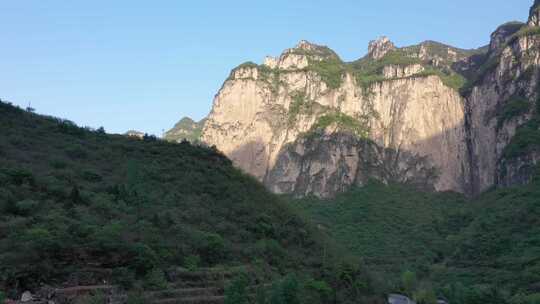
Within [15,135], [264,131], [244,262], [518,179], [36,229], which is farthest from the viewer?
[264,131]

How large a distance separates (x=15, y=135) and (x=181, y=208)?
10.7 meters

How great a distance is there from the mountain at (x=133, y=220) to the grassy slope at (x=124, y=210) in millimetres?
55

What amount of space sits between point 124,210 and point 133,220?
1.14 m

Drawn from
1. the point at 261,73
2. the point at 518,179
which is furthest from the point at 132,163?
the point at 261,73

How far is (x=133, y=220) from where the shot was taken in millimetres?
24406

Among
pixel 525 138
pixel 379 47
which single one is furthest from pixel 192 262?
pixel 379 47

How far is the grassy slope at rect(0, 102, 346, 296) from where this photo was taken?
65.8 ft

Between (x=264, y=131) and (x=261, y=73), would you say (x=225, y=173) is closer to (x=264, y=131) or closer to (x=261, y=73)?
(x=264, y=131)

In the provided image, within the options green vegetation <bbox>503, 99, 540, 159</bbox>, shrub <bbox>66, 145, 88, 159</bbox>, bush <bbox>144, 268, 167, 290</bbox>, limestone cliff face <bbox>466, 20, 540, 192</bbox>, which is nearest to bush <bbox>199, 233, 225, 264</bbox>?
bush <bbox>144, 268, 167, 290</bbox>

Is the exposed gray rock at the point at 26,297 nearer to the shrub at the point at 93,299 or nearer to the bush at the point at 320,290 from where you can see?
the shrub at the point at 93,299

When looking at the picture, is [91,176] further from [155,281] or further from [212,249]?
[155,281]

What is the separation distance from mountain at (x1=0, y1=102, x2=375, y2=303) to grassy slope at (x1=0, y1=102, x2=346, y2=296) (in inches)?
2.2

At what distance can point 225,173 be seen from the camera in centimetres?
3625

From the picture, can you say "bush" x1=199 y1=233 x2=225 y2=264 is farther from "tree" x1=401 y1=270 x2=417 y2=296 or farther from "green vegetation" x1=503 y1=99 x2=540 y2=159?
"green vegetation" x1=503 y1=99 x2=540 y2=159
